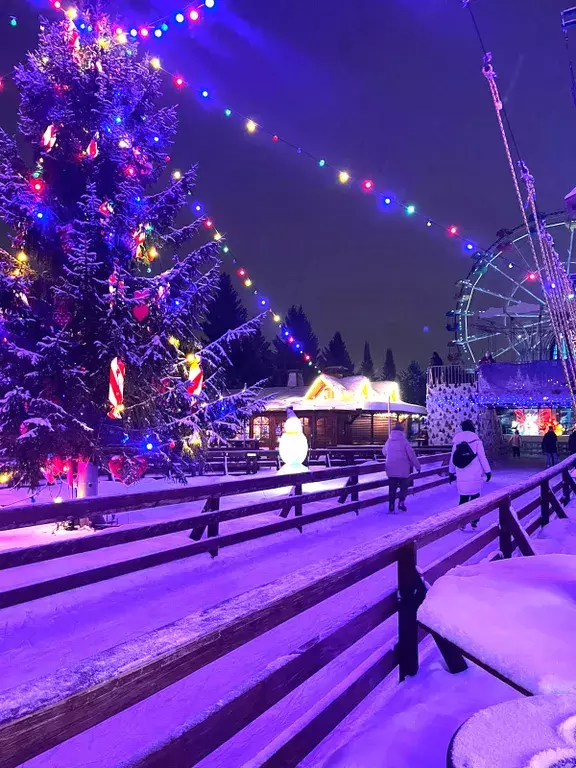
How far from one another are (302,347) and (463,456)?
2444 inches

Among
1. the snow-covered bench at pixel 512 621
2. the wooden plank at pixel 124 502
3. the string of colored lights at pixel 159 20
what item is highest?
the string of colored lights at pixel 159 20

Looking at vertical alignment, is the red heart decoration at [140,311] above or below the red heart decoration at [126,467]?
above

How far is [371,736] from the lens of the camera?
106 inches

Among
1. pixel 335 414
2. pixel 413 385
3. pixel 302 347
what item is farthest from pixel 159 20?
pixel 413 385

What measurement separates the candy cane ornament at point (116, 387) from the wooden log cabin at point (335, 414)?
814 inches

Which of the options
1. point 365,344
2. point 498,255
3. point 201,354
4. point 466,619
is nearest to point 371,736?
point 466,619

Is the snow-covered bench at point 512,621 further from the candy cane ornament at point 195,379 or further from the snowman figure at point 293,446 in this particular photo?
the snowman figure at point 293,446

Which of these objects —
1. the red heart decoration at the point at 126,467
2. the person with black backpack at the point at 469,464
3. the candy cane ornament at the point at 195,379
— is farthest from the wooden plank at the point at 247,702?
the candy cane ornament at the point at 195,379

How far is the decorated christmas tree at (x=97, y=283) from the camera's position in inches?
363

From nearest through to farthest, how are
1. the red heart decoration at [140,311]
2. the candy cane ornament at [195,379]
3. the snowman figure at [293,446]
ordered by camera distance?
the red heart decoration at [140,311] < the candy cane ornament at [195,379] < the snowman figure at [293,446]

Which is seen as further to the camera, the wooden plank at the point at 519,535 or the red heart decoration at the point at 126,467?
the red heart decoration at the point at 126,467

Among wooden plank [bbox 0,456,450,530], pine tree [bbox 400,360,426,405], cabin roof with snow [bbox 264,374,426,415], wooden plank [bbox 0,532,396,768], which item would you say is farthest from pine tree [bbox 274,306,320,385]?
wooden plank [bbox 0,532,396,768]

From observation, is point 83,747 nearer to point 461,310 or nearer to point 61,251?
point 61,251

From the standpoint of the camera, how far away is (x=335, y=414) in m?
31.4
